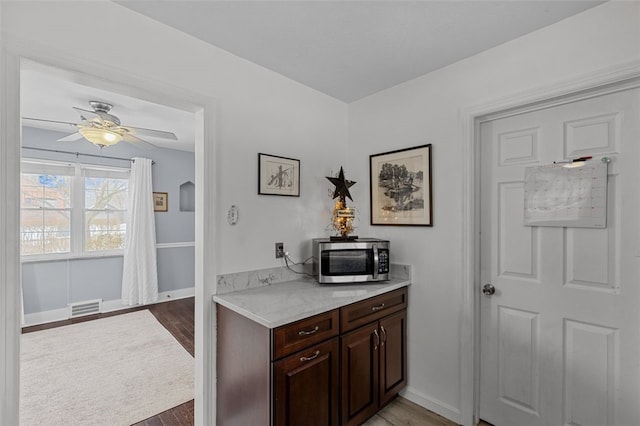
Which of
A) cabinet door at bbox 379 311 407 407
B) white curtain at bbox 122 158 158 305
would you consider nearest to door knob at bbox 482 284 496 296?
cabinet door at bbox 379 311 407 407

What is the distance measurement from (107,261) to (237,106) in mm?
3691

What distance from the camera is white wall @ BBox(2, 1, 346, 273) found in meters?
1.40

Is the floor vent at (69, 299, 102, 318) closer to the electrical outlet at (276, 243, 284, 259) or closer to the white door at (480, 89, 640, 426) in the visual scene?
the electrical outlet at (276, 243, 284, 259)

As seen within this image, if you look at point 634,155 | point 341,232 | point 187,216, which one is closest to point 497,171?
point 634,155

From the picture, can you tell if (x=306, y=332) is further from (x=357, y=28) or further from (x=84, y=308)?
(x=84, y=308)

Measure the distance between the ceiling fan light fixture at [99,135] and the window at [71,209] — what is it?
1717mm

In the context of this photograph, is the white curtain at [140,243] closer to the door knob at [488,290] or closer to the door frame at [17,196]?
the door frame at [17,196]

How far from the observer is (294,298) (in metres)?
1.80

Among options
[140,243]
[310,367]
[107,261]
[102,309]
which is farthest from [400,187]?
[102,309]

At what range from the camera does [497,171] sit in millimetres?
1926

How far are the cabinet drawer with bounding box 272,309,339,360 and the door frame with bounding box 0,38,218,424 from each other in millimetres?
613

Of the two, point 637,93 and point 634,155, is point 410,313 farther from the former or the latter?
point 637,93

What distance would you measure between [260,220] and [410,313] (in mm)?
1337

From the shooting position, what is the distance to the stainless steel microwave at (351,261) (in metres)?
2.10
